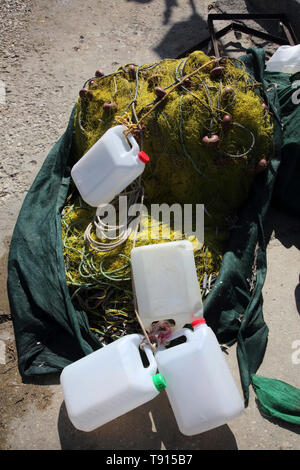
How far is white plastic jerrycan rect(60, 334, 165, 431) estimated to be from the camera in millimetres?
2225

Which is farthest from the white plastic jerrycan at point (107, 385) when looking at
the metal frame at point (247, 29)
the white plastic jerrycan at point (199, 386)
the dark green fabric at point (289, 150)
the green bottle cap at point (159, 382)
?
the metal frame at point (247, 29)

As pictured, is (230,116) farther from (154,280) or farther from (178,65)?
(154,280)

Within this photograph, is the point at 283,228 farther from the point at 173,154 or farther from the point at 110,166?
the point at 110,166

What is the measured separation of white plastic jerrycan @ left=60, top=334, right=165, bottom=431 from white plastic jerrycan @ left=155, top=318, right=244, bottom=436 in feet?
0.36

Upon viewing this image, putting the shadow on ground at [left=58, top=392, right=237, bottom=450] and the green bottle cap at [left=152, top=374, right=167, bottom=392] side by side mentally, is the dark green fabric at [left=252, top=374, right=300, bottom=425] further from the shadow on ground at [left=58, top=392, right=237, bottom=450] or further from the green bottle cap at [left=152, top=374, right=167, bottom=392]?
the green bottle cap at [left=152, top=374, right=167, bottom=392]

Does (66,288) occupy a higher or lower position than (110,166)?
lower

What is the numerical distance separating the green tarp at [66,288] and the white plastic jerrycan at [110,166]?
A: 0.48m

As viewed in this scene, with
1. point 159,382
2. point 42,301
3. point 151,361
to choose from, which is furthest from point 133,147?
point 159,382

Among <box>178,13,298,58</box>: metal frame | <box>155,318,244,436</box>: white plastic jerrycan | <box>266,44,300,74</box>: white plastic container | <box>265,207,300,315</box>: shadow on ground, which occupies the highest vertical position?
<box>178,13,298,58</box>: metal frame

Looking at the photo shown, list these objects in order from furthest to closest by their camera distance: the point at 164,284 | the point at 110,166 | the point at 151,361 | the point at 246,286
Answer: the point at 246,286 → the point at 110,166 → the point at 164,284 → the point at 151,361

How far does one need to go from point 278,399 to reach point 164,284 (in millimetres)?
1092

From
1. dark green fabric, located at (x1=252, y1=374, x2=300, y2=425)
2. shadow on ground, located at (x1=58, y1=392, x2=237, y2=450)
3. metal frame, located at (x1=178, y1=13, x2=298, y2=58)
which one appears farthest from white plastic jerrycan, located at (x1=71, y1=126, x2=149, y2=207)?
metal frame, located at (x1=178, y1=13, x2=298, y2=58)

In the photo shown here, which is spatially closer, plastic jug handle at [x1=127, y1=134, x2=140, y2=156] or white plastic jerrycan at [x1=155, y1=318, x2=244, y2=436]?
white plastic jerrycan at [x1=155, y1=318, x2=244, y2=436]

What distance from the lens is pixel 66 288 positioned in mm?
2779
